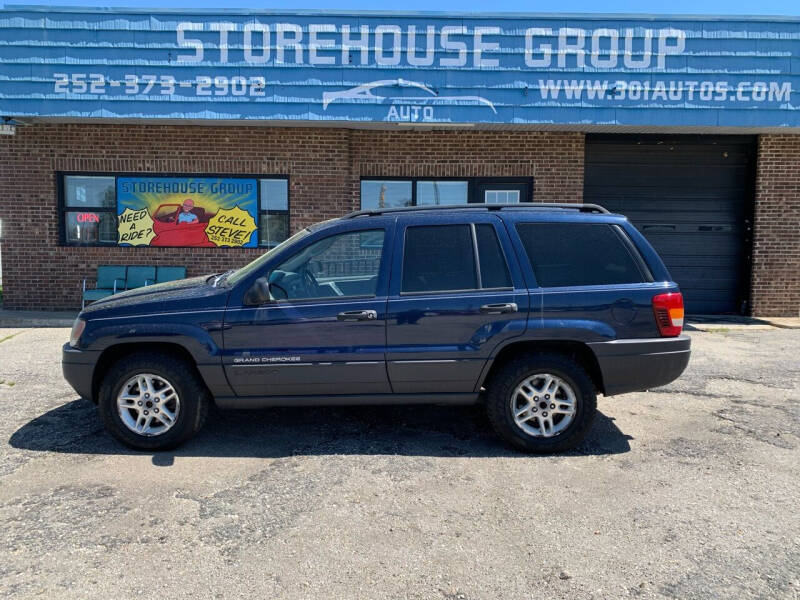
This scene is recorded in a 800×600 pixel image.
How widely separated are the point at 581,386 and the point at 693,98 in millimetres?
7666

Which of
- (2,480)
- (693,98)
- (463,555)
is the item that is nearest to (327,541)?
(463,555)

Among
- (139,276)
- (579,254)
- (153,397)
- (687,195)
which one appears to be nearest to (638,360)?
(579,254)

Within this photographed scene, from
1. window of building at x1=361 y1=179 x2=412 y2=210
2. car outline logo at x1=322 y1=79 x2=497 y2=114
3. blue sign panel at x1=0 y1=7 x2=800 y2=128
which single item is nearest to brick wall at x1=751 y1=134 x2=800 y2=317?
blue sign panel at x1=0 y1=7 x2=800 y2=128

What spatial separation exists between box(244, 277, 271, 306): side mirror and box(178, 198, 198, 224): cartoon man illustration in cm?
742

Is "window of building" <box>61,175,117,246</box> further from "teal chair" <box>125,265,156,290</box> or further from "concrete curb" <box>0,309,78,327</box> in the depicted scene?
"concrete curb" <box>0,309,78,327</box>

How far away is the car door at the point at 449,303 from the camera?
429 cm

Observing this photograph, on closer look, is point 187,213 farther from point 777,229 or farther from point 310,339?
point 777,229

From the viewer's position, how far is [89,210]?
36.0ft

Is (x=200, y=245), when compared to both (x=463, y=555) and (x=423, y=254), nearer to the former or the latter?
(x=423, y=254)

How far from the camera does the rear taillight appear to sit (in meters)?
4.36

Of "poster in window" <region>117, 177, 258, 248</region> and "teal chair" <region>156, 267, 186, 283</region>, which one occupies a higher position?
"poster in window" <region>117, 177, 258, 248</region>

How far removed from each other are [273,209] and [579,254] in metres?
7.65

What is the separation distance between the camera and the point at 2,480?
3893 millimetres

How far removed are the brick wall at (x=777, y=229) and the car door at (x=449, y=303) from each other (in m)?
8.96
